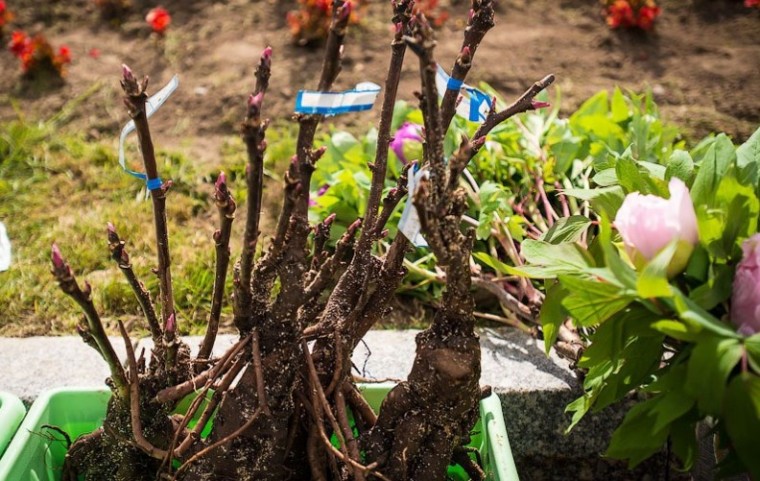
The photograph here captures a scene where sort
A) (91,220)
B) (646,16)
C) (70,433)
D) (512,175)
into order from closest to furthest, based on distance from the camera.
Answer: (70,433) < (512,175) < (91,220) < (646,16)

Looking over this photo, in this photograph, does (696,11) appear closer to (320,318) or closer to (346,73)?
(346,73)

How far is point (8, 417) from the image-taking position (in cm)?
140

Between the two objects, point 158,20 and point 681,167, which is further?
point 158,20

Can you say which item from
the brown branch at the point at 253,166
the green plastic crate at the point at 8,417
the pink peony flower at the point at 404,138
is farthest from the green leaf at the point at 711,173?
the green plastic crate at the point at 8,417

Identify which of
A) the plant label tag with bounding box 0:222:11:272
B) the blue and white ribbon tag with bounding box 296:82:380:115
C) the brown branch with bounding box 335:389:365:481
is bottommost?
the brown branch with bounding box 335:389:365:481

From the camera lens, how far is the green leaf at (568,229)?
4.01ft

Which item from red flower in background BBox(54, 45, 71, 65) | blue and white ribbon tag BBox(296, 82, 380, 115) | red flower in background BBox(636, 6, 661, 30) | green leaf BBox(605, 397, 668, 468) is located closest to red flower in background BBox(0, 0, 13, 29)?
red flower in background BBox(54, 45, 71, 65)

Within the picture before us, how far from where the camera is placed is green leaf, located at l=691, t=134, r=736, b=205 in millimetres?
1045

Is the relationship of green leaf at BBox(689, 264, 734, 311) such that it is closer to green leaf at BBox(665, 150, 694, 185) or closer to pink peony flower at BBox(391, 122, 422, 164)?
green leaf at BBox(665, 150, 694, 185)

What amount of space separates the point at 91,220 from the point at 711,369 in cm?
205

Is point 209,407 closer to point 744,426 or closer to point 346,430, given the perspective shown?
point 346,430

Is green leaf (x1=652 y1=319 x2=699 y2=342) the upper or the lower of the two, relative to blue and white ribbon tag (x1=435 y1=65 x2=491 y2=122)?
lower

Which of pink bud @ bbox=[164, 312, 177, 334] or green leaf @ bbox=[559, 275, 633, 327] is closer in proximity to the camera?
green leaf @ bbox=[559, 275, 633, 327]

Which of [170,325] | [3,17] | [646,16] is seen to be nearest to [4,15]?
[3,17]
